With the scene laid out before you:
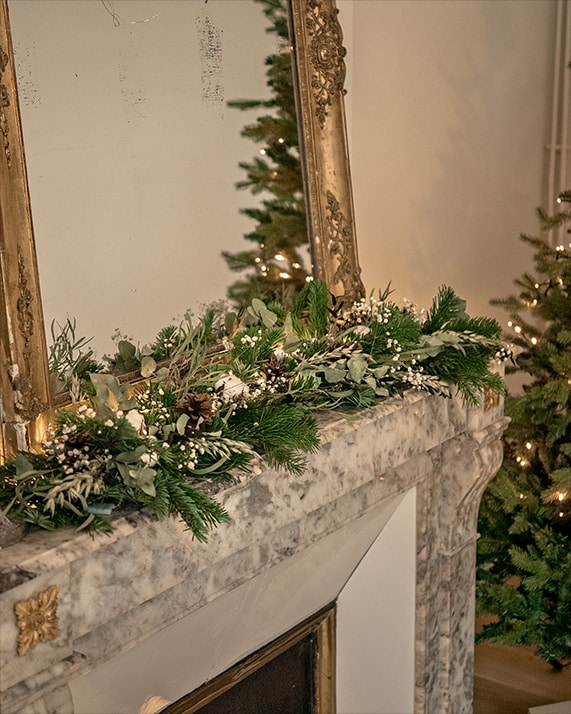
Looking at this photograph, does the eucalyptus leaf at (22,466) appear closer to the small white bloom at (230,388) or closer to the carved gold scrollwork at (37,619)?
the carved gold scrollwork at (37,619)

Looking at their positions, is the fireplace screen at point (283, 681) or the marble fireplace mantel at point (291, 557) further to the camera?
the fireplace screen at point (283, 681)

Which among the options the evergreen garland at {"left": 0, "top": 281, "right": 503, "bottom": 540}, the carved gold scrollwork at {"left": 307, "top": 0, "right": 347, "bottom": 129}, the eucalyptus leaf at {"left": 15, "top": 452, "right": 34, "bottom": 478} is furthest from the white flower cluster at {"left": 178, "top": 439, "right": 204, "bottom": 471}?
the carved gold scrollwork at {"left": 307, "top": 0, "right": 347, "bottom": 129}

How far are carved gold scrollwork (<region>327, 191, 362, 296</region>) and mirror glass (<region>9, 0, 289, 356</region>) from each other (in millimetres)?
331

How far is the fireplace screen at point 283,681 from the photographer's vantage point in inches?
97.7

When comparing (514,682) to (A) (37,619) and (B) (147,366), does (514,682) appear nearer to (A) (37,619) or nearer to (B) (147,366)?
(B) (147,366)

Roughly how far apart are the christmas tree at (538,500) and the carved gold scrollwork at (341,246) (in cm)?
77

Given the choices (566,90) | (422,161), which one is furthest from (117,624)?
(566,90)

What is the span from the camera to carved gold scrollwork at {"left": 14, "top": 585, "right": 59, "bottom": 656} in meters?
1.59

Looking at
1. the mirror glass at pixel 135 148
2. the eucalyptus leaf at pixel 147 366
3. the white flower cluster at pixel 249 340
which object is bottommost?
the eucalyptus leaf at pixel 147 366

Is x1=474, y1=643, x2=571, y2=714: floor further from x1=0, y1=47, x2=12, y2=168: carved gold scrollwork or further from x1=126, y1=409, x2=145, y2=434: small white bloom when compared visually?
x1=0, y1=47, x2=12, y2=168: carved gold scrollwork

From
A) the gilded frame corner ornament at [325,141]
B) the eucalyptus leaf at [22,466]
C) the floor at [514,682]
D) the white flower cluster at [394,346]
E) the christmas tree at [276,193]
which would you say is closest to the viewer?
the eucalyptus leaf at [22,466]

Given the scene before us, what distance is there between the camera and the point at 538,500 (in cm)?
323

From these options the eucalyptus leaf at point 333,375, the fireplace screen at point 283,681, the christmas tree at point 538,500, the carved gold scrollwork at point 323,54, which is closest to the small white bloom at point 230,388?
the eucalyptus leaf at point 333,375

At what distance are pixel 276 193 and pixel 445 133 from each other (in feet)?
4.83
